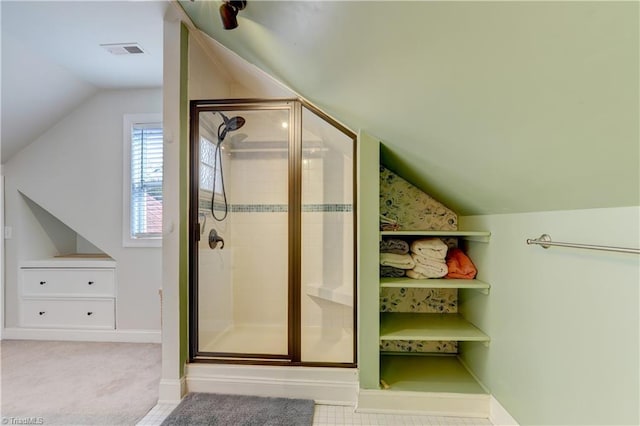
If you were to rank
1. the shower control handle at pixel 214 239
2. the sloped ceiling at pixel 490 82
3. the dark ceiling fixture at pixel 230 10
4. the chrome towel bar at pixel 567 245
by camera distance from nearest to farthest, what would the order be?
the sloped ceiling at pixel 490 82
the chrome towel bar at pixel 567 245
the dark ceiling fixture at pixel 230 10
the shower control handle at pixel 214 239

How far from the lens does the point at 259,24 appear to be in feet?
4.46

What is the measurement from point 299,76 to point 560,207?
51.5 inches

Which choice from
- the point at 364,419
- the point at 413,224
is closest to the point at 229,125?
the point at 413,224

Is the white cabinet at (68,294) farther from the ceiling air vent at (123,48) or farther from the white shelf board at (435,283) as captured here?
the white shelf board at (435,283)

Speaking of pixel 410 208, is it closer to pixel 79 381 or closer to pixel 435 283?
pixel 435 283

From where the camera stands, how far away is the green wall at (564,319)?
0.92 meters

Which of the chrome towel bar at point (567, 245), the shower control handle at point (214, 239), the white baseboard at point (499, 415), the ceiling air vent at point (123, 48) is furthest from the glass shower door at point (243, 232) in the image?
the chrome towel bar at point (567, 245)

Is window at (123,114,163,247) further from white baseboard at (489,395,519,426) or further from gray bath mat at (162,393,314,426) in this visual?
white baseboard at (489,395,519,426)

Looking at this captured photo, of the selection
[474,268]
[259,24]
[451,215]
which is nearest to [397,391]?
[474,268]

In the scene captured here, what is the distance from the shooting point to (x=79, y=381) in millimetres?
2008

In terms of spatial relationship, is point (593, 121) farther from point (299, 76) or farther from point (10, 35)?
point (10, 35)

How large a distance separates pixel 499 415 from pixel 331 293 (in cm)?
116

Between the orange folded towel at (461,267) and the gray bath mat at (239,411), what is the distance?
117 cm

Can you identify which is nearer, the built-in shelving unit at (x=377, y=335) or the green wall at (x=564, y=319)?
the green wall at (x=564, y=319)
